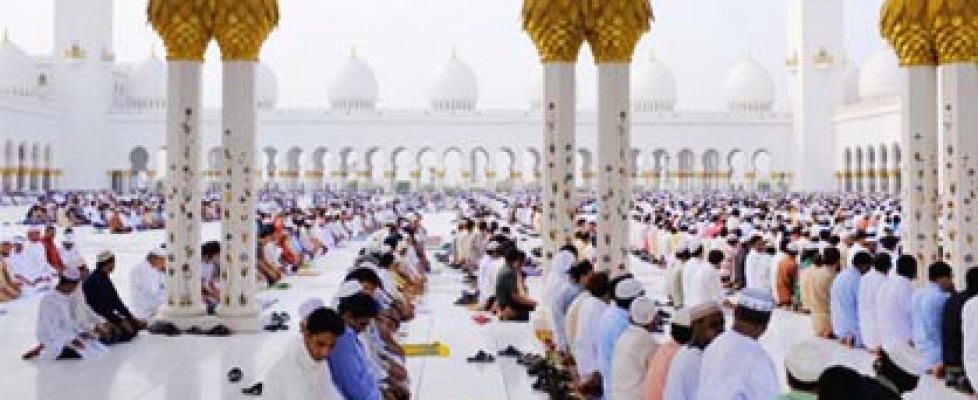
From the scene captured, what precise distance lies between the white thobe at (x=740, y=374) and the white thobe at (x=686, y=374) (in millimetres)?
213

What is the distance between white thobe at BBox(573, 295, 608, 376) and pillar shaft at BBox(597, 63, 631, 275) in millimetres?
1957

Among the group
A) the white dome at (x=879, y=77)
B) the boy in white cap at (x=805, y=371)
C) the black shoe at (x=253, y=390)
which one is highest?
the white dome at (x=879, y=77)

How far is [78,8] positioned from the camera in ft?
95.7

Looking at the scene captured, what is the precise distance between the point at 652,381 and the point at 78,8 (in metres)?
29.8

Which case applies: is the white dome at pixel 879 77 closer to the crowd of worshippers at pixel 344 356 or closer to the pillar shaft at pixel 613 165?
the pillar shaft at pixel 613 165

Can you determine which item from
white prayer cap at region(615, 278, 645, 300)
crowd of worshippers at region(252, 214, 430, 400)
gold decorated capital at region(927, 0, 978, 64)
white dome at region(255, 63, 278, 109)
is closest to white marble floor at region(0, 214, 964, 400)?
crowd of worshippers at region(252, 214, 430, 400)

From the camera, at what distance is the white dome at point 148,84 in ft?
110

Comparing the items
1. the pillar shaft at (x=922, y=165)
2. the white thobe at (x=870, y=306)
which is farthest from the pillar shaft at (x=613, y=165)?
the pillar shaft at (x=922, y=165)

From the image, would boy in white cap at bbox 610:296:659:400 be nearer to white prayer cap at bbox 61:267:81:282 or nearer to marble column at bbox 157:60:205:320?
white prayer cap at bbox 61:267:81:282

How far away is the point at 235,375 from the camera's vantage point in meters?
4.41

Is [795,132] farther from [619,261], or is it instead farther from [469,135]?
[619,261]

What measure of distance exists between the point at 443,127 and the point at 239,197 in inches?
1038

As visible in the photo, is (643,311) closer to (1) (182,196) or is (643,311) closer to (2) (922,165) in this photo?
(2) (922,165)

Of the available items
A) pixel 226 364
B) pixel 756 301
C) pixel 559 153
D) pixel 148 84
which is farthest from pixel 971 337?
pixel 148 84
